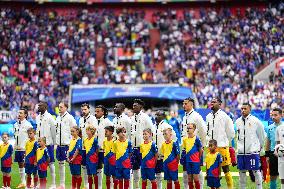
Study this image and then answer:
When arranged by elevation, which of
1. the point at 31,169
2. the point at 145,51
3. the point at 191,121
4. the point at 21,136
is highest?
the point at 145,51

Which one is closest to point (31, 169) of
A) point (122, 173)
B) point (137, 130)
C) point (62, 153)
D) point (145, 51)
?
point (62, 153)

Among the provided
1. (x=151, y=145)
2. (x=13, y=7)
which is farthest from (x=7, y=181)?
(x=13, y=7)

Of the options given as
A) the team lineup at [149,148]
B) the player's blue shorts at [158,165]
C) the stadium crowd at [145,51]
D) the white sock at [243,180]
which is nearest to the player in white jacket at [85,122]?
the team lineup at [149,148]

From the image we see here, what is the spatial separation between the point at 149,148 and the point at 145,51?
30.7 m

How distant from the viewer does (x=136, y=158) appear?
1697cm

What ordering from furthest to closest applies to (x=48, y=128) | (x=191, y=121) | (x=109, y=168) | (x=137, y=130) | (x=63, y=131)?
(x=48, y=128) < (x=63, y=131) < (x=137, y=130) < (x=191, y=121) < (x=109, y=168)

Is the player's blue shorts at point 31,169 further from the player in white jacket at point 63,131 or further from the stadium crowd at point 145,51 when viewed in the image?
the stadium crowd at point 145,51

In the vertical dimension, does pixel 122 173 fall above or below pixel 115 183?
above

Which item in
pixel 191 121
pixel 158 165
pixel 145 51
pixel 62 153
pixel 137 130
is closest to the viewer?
pixel 158 165

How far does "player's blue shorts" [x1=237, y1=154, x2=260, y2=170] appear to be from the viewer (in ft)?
50.9

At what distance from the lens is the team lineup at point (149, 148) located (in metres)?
15.5

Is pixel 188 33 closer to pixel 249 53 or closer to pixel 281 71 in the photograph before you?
pixel 249 53

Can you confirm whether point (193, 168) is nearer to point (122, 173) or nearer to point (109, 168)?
point (122, 173)

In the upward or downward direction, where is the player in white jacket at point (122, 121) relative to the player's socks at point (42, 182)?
upward
